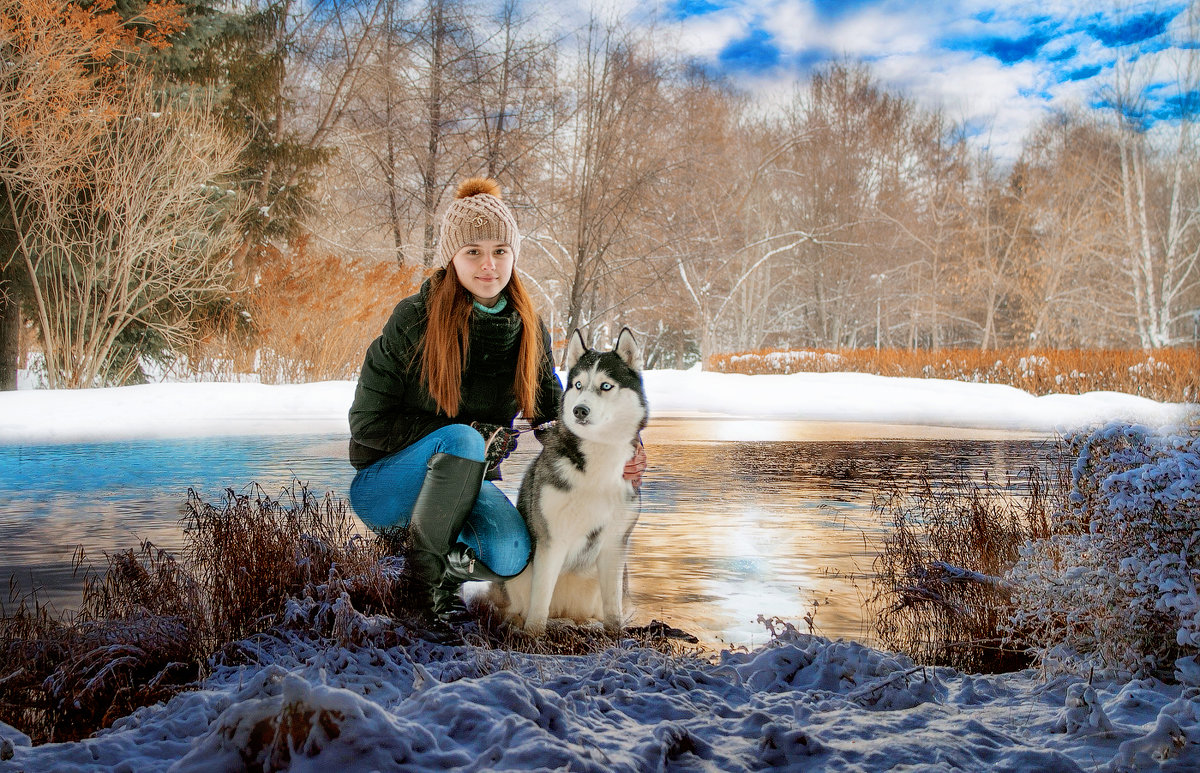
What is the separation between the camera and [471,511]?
2.44m

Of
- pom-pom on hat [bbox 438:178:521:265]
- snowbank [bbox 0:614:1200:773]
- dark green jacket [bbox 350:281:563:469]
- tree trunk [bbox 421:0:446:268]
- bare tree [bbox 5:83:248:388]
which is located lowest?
snowbank [bbox 0:614:1200:773]

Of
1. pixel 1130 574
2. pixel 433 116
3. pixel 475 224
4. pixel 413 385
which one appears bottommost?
pixel 1130 574

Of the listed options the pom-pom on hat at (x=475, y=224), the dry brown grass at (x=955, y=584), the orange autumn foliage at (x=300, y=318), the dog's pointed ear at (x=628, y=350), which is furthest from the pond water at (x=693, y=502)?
the orange autumn foliage at (x=300, y=318)

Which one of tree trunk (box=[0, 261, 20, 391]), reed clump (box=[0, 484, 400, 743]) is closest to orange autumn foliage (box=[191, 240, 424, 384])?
tree trunk (box=[0, 261, 20, 391])

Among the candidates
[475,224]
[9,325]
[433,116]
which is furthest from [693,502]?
[9,325]

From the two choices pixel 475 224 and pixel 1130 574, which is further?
pixel 475 224

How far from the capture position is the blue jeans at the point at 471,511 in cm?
235

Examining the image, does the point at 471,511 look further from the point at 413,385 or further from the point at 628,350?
the point at 628,350

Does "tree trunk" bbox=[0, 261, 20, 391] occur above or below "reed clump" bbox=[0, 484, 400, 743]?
above

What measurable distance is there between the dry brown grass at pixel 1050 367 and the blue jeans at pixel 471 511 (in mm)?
9912

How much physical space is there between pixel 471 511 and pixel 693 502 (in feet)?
6.60

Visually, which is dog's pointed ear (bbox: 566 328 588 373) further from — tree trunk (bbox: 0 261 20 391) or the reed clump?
tree trunk (bbox: 0 261 20 391)

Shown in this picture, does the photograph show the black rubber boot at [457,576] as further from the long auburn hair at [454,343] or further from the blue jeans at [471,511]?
the long auburn hair at [454,343]

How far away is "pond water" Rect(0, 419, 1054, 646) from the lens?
103 inches
